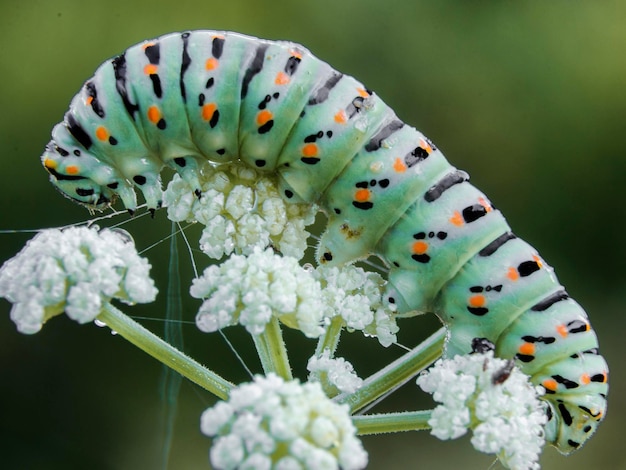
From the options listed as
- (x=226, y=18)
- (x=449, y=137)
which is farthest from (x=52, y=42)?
(x=449, y=137)

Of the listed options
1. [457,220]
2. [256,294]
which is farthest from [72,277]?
[457,220]

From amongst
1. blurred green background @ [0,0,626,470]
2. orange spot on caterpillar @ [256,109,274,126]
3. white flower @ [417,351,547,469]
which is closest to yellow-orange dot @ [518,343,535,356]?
white flower @ [417,351,547,469]

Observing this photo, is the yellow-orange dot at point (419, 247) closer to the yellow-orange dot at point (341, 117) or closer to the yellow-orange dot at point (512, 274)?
the yellow-orange dot at point (512, 274)

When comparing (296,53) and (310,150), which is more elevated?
(296,53)

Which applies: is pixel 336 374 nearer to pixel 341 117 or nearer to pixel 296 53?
pixel 341 117

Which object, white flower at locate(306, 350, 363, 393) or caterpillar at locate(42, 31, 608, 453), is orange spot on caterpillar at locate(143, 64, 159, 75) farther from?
white flower at locate(306, 350, 363, 393)

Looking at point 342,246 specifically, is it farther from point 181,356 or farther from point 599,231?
point 599,231
